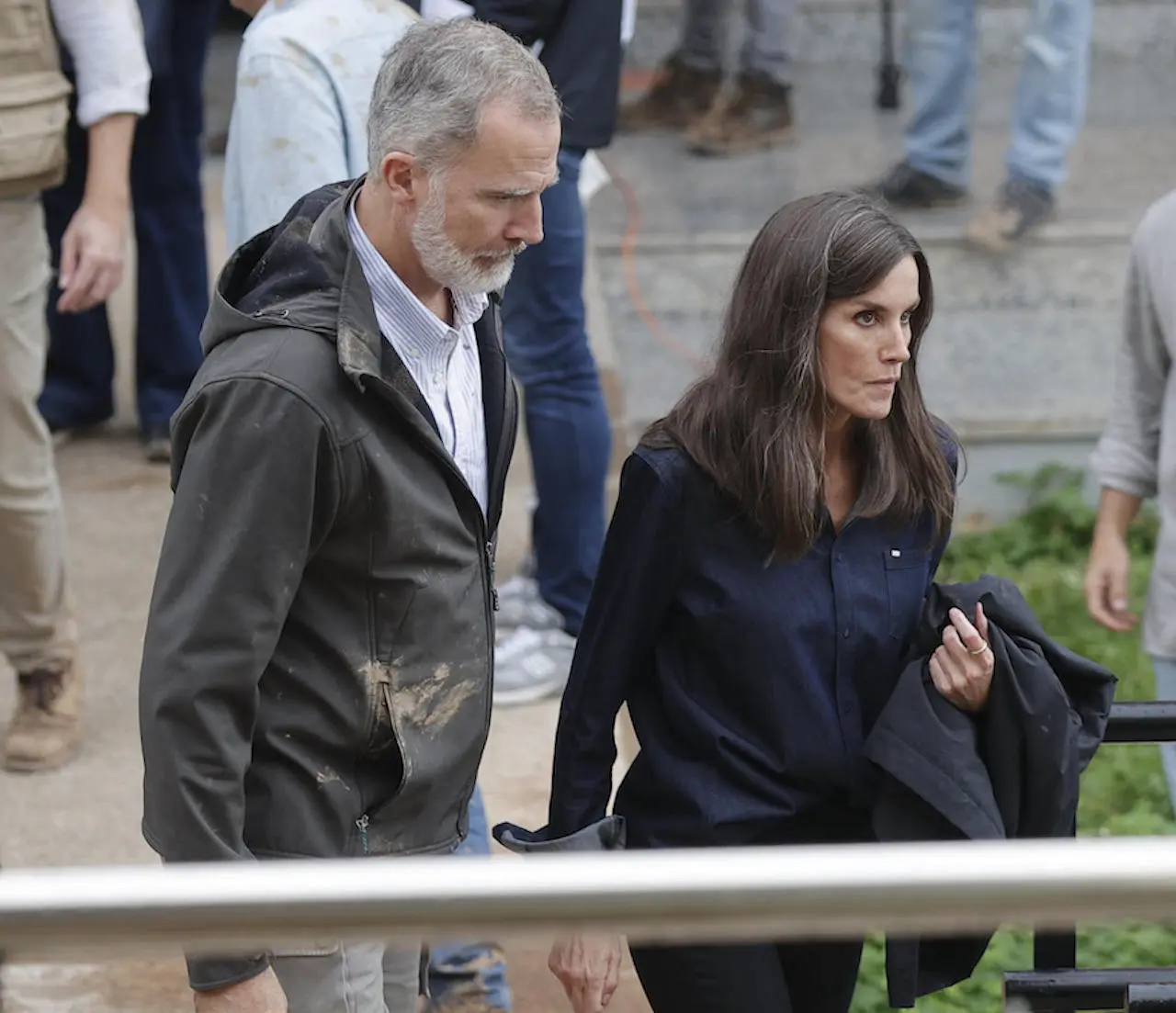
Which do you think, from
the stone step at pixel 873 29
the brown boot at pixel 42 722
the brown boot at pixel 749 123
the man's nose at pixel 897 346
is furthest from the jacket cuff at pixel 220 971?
the stone step at pixel 873 29

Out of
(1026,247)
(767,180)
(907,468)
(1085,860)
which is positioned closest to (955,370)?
(1026,247)

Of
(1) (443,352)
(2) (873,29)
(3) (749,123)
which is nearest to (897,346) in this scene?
(1) (443,352)

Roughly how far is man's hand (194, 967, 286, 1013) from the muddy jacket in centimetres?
3

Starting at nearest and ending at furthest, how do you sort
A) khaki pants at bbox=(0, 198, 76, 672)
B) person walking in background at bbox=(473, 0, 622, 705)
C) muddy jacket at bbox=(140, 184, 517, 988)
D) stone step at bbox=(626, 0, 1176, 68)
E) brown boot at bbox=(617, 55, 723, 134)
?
muddy jacket at bbox=(140, 184, 517, 988) → khaki pants at bbox=(0, 198, 76, 672) → person walking in background at bbox=(473, 0, 622, 705) → brown boot at bbox=(617, 55, 723, 134) → stone step at bbox=(626, 0, 1176, 68)

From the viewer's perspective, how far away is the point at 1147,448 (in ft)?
10.9

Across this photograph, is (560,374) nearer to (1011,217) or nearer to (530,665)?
(530,665)

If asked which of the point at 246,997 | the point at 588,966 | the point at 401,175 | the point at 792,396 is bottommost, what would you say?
the point at 588,966

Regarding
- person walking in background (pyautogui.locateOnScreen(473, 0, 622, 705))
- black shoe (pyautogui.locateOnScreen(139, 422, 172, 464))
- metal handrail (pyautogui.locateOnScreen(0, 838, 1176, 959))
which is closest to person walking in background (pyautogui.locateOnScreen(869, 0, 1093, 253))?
person walking in background (pyautogui.locateOnScreen(473, 0, 622, 705))

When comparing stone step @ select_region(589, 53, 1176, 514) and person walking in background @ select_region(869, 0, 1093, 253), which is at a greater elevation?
person walking in background @ select_region(869, 0, 1093, 253)

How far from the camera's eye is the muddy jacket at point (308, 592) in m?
2.03

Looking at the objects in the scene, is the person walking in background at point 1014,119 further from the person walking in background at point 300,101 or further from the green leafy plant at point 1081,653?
the person walking in background at point 300,101

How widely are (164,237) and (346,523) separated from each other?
3.39m

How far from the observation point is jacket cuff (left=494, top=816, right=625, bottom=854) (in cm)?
236

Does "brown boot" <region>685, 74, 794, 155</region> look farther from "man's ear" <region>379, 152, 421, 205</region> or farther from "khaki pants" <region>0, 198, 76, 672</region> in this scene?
"man's ear" <region>379, 152, 421, 205</region>
